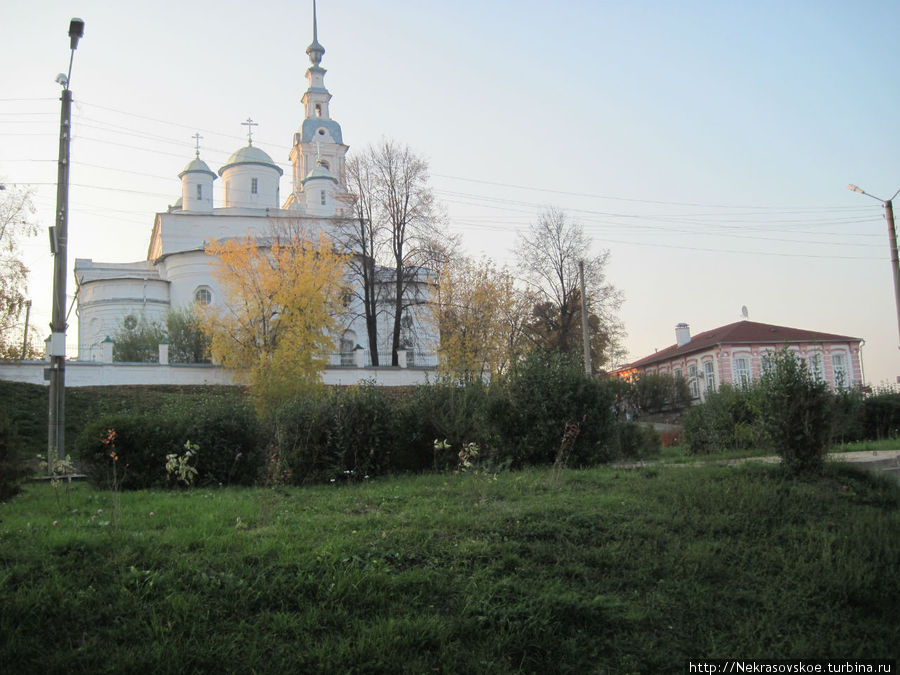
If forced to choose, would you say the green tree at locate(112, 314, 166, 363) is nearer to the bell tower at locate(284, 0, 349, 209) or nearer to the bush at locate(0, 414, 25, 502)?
the bell tower at locate(284, 0, 349, 209)

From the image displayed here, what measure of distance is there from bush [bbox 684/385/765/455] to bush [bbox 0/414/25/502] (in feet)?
43.1

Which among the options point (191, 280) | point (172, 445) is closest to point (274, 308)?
point (191, 280)

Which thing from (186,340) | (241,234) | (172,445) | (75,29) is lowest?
(172,445)

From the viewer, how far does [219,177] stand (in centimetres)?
4775

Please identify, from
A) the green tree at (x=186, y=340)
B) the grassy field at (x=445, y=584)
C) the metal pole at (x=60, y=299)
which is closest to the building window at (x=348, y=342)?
the green tree at (x=186, y=340)

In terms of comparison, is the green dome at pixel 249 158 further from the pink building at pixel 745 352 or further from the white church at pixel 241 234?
the pink building at pixel 745 352

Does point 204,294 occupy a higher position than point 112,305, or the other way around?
point 204,294

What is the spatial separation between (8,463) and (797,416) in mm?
9130

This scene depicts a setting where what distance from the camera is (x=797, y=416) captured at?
929 cm

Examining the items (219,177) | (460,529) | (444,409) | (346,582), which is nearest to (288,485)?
(444,409)

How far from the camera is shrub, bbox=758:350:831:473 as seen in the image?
9.19 metres

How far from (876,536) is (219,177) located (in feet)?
155

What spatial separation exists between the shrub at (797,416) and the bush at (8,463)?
29.1ft

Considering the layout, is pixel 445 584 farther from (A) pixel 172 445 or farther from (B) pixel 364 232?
(B) pixel 364 232
